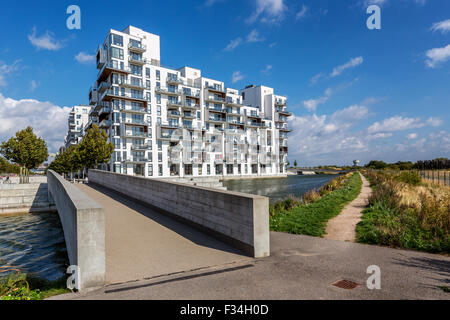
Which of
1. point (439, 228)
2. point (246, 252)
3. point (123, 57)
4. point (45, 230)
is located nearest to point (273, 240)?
point (246, 252)

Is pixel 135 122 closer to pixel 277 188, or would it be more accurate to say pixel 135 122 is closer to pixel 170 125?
pixel 170 125

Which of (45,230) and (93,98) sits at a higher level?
(93,98)

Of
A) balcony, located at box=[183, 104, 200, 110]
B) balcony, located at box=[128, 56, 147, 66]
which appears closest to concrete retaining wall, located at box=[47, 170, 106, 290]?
balcony, located at box=[128, 56, 147, 66]

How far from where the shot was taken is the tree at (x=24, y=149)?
32.6 metres

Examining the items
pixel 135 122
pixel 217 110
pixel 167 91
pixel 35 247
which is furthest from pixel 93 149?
pixel 217 110

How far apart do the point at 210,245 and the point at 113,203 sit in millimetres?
8846

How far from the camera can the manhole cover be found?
13.9 feet

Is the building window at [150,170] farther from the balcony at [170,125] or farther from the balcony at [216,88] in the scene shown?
the balcony at [216,88]

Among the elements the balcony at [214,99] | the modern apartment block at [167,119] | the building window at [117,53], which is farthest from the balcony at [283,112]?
the building window at [117,53]

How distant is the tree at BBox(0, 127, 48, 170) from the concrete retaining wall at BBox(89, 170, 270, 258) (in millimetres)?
30618

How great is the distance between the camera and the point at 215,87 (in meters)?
67.2

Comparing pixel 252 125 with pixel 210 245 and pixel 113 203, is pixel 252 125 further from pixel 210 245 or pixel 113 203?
pixel 210 245

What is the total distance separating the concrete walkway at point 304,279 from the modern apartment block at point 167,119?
47.6 meters
